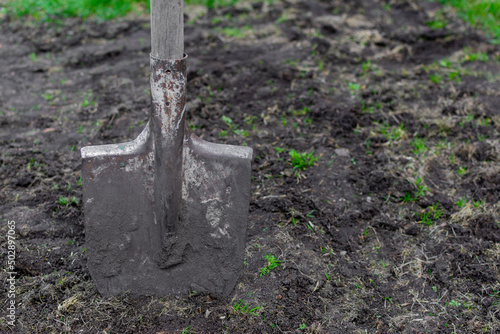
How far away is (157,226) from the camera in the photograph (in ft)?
7.14

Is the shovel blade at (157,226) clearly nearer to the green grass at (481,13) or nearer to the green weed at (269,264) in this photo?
the green weed at (269,264)

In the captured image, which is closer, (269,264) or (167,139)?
(167,139)

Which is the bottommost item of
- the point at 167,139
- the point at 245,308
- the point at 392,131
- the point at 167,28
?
the point at 245,308

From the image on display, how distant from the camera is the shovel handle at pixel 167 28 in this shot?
6.48ft

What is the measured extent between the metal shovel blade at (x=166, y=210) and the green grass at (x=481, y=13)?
463 centimetres

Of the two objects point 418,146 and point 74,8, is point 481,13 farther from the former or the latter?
point 74,8

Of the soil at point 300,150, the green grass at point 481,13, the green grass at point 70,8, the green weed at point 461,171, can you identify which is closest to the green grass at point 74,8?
the green grass at point 70,8

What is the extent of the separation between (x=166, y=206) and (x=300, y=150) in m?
1.49

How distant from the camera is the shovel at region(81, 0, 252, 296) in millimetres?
2078

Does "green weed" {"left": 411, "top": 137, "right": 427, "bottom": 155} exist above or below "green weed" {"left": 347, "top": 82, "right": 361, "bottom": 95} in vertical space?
below

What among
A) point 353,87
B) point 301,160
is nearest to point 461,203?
point 301,160

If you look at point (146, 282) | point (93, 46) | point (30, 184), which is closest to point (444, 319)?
point (146, 282)

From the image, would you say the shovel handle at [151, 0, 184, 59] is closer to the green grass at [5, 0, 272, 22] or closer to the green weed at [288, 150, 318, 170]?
the green weed at [288, 150, 318, 170]

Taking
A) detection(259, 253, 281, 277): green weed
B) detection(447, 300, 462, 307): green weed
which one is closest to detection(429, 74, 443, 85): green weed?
detection(447, 300, 462, 307): green weed
